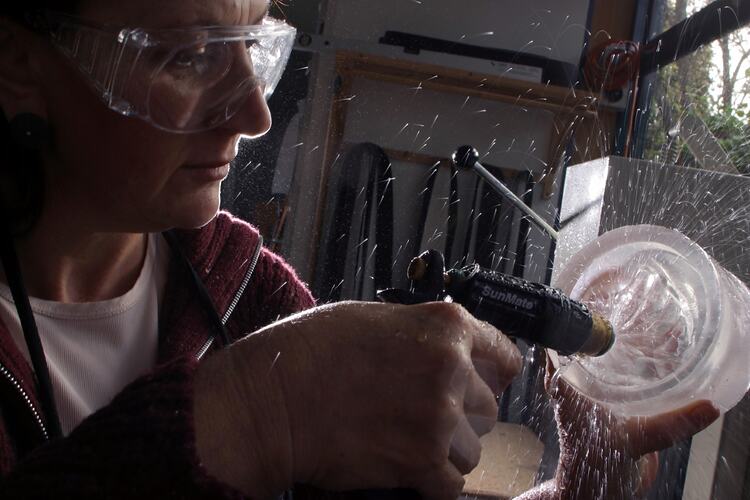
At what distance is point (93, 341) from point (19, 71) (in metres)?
0.30

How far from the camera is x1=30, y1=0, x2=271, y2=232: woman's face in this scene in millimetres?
688

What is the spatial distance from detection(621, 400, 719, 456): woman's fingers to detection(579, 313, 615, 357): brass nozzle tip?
11cm

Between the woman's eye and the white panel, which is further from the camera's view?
the white panel

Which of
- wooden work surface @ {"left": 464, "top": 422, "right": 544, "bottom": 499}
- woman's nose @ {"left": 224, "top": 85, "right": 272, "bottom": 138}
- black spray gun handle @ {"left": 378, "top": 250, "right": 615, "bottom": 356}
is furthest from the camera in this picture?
wooden work surface @ {"left": 464, "top": 422, "right": 544, "bottom": 499}

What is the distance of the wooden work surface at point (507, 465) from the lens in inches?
71.6

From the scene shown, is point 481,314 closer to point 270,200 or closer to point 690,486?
point 690,486

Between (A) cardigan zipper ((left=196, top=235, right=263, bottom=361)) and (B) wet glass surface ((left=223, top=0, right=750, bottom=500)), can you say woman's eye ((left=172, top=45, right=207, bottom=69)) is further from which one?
(B) wet glass surface ((left=223, top=0, right=750, bottom=500))

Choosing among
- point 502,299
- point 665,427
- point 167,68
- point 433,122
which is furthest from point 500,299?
point 433,122

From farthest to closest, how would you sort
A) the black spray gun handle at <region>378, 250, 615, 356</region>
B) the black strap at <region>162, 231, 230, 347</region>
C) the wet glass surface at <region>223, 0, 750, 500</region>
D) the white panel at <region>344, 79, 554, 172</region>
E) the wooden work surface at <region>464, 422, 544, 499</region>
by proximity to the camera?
the white panel at <region>344, 79, 554, 172</region>, the wet glass surface at <region>223, 0, 750, 500</region>, the wooden work surface at <region>464, 422, 544, 499</region>, the black strap at <region>162, 231, 230, 347</region>, the black spray gun handle at <region>378, 250, 615, 356</region>

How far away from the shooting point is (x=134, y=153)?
0.70 m

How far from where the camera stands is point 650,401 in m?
0.73

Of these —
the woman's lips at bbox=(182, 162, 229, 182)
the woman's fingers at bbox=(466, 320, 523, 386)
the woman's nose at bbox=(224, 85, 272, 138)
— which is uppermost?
the woman's nose at bbox=(224, 85, 272, 138)

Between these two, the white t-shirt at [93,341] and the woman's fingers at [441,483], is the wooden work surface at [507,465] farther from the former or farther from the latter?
the woman's fingers at [441,483]

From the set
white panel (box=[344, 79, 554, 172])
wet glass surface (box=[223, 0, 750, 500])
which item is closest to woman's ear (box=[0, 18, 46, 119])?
wet glass surface (box=[223, 0, 750, 500])
